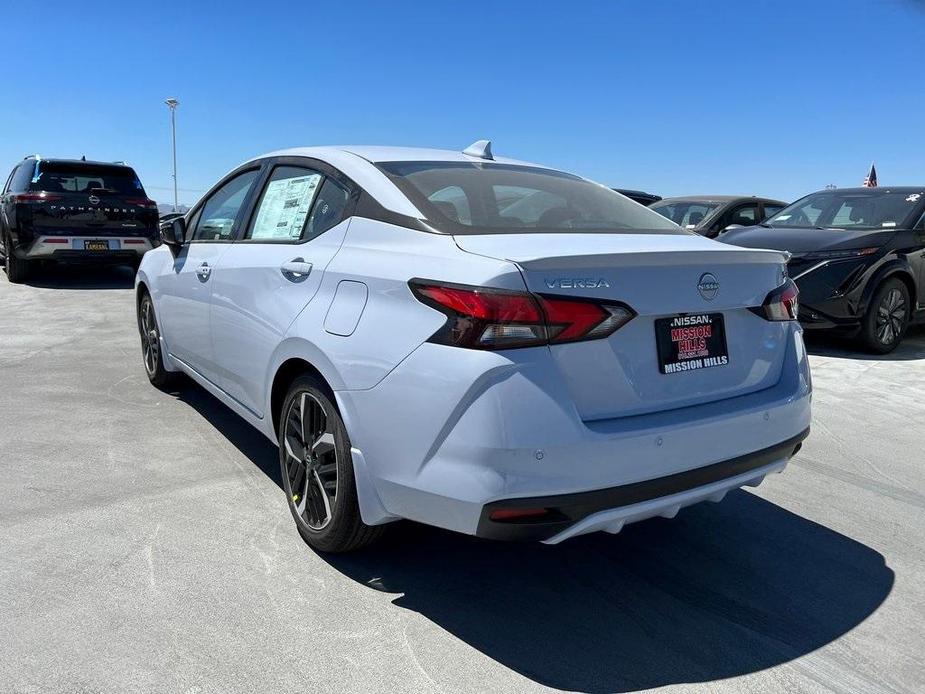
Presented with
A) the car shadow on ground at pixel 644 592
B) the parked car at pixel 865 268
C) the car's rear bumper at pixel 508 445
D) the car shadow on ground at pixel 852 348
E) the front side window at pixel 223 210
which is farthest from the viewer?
the car shadow on ground at pixel 852 348

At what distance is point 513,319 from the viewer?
228cm

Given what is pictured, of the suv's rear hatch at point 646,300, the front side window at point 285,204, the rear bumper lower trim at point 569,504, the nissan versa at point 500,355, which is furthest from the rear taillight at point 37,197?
the rear bumper lower trim at point 569,504

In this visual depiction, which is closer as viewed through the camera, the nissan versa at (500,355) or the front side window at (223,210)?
the nissan versa at (500,355)

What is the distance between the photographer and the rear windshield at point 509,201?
113 inches

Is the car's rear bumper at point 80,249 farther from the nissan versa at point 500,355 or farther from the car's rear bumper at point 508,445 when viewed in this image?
the car's rear bumper at point 508,445

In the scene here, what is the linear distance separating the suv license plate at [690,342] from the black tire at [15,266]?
37.0 feet

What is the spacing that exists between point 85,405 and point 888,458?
4993mm

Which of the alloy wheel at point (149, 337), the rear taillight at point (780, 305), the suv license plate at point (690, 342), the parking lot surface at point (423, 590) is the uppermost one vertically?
the rear taillight at point (780, 305)

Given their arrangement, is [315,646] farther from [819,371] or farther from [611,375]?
[819,371]

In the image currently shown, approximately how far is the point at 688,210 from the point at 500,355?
9133mm

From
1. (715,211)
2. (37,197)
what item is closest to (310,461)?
(715,211)

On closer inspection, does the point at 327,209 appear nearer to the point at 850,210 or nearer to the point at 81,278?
the point at 850,210

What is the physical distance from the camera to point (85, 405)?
509 cm

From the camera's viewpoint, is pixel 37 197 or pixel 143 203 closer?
pixel 37 197
